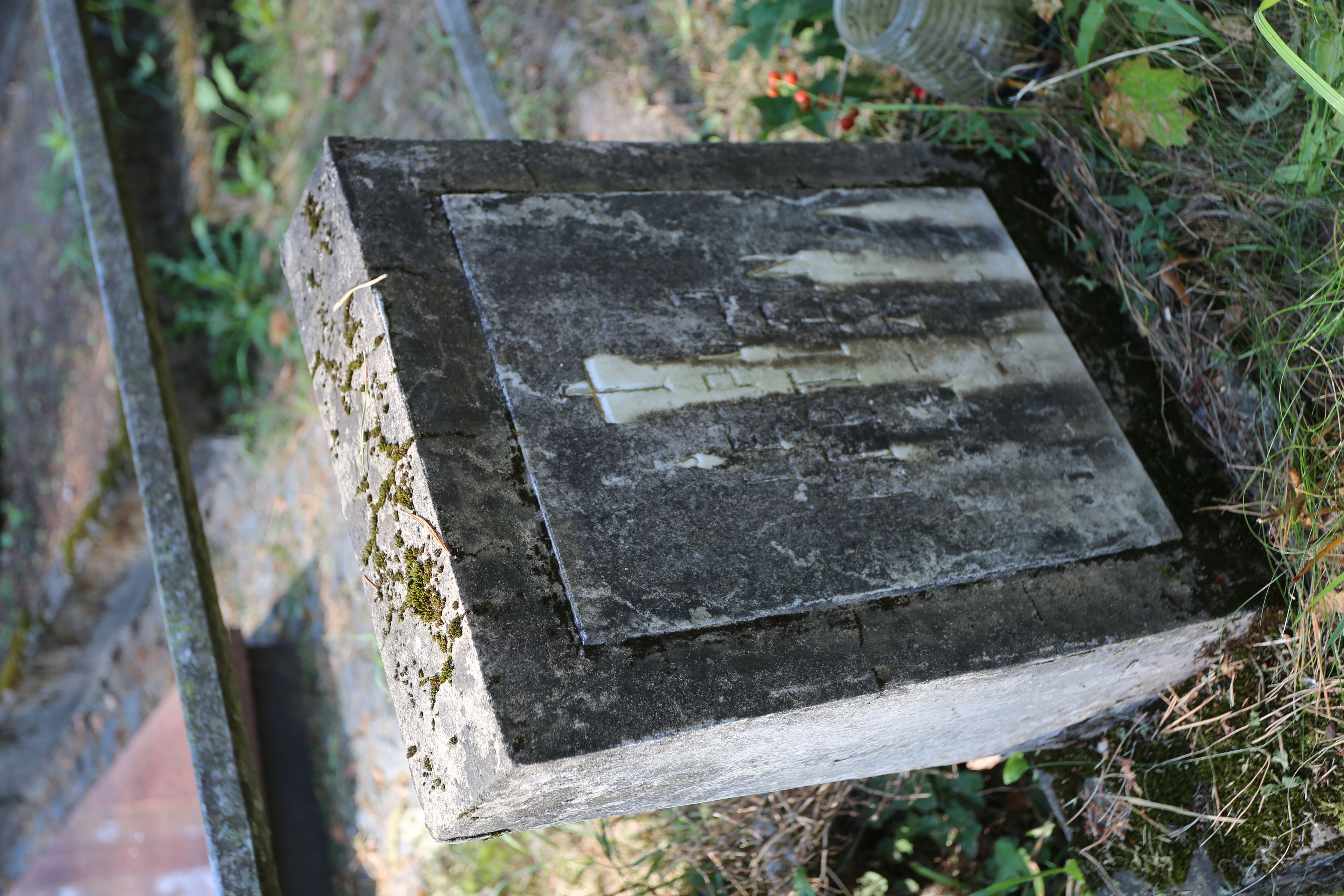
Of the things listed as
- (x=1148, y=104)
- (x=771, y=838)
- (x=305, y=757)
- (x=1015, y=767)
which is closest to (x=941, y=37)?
(x=1148, y=104)

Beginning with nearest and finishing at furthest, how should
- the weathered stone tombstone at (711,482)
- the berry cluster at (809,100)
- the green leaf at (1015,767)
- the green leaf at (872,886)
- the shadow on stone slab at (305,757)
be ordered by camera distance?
the weathered stone tombstone at (711,482) → the green leaf at (1015,767) → the green leaf at (872,886) → the berry cluster at (809,100) → the shadow on stone slab at (305,757)

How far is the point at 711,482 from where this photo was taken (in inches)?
64.7

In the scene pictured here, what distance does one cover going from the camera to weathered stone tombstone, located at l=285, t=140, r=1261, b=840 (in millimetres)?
1458

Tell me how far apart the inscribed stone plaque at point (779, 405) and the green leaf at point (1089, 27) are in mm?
475

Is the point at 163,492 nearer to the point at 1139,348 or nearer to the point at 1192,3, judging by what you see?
the point at 1139,348

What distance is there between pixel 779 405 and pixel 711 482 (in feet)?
0.78

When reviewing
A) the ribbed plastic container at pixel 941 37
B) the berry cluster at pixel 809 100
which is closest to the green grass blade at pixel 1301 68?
the ribbed plastic container at pixel 941 37

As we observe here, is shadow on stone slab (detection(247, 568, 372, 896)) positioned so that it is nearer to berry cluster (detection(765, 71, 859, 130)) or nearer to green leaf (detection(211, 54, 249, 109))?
green leaf (detection(211, 54, 249, 109))

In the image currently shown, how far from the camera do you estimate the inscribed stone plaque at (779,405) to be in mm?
1574

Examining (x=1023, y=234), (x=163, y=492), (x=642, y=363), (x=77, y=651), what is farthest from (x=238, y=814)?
(x=77, y=651)

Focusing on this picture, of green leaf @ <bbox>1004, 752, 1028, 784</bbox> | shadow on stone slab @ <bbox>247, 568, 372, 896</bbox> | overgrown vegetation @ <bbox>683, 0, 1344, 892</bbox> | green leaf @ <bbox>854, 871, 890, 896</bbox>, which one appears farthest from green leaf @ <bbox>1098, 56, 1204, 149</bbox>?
shadow on stone slab @ <bbox>247, 568, 372, 896</bbox>

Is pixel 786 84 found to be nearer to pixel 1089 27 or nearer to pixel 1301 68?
pixel 1089 27

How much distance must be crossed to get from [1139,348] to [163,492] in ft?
8.22

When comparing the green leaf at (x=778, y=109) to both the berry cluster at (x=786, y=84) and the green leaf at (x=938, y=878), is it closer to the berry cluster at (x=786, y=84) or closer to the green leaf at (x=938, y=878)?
the berry cluster at (x=786, y=84)
